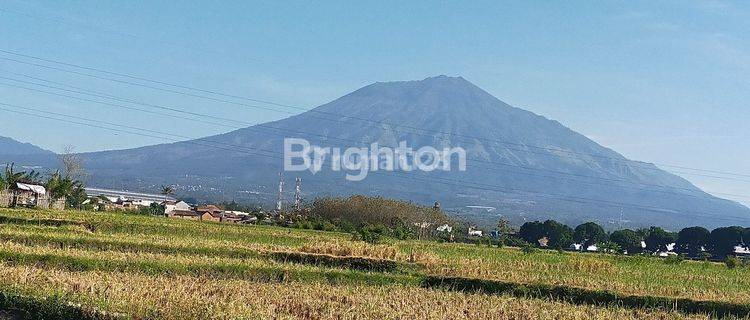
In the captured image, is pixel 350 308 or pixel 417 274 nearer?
pixel 350 308

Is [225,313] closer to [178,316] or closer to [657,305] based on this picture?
[178,316]

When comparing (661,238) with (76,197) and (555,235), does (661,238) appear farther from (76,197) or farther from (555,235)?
(76,197)

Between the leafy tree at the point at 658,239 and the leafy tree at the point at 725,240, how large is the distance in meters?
4.99

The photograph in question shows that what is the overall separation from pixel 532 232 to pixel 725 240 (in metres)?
19.6

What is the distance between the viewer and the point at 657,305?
57.1 feet

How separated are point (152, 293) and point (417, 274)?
32.1 feet

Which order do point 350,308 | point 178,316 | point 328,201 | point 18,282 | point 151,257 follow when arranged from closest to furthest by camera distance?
point 178,316 → point 350,308 → point 18,282 → point 151,257 → point 328,201

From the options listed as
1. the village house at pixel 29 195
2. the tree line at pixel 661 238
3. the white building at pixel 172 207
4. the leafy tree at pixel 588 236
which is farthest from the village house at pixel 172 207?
the leafy tree at pixel 588 236

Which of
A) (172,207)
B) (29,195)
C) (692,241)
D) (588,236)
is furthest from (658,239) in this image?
(29,195)

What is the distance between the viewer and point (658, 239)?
86000 millimetres

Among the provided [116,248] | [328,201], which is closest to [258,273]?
[116,248]

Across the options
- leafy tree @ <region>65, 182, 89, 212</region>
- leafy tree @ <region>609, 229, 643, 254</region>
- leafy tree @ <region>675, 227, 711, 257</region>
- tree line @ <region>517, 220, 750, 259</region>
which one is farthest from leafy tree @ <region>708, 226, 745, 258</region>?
leafy tree @ <region>65, 182, 89, 212</region>

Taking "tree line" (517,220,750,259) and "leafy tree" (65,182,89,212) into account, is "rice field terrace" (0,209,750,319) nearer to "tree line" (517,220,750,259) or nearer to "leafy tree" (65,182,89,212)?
"leafy tree" (65,182,89,212)

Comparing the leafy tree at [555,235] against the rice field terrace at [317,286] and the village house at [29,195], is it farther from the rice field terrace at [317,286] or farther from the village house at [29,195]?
the rice field terrace at [317,286]
